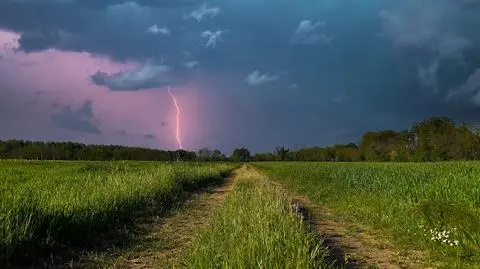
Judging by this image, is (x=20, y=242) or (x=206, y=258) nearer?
(x=206, y=258)

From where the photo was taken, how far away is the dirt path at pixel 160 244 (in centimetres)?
855

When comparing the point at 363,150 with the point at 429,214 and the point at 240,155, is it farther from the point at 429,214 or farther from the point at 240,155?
the point at 429,214

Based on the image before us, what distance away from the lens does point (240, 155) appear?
18500 cm

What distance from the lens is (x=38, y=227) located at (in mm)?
9164

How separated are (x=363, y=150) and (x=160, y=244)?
137917mm

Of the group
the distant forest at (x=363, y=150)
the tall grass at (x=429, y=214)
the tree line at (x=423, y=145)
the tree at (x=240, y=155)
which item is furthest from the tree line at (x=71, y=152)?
the tall grass at (x=429, y=214)

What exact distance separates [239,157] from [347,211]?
166307 millimetres

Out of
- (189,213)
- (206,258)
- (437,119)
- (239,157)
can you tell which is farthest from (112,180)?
(239,157)

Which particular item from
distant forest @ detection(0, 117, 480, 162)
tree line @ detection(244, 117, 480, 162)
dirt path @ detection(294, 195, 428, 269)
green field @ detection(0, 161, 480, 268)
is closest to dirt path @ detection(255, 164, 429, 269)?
dirt path @ detection(294, 195, 428, 269)

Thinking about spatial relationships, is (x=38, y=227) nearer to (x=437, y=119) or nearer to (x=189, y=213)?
(x=189, y=213)

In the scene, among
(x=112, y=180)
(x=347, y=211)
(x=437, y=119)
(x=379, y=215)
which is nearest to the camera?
(x=379, y=215)

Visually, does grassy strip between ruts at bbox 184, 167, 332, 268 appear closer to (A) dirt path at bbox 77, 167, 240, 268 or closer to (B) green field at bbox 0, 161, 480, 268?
(B) green field at bbox 0, 161, 480, 268

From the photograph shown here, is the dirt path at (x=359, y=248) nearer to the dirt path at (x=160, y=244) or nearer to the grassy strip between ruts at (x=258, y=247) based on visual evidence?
the grassy strip between ruts at (x=258, y=247)

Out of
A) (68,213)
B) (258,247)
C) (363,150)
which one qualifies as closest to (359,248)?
(258,247)
